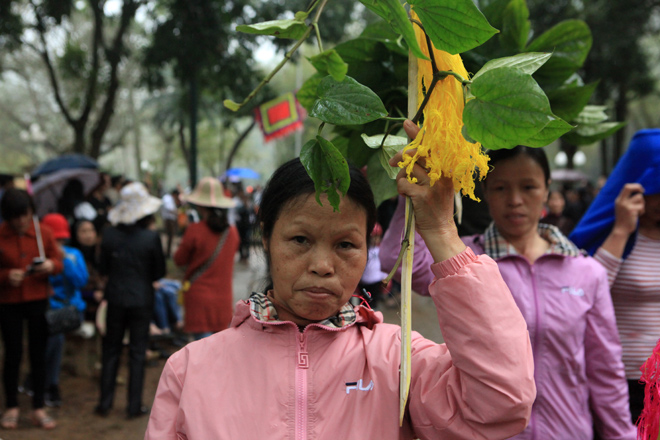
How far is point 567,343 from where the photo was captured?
184 centimetres

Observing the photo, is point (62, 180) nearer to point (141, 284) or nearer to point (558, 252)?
point (141, 284)

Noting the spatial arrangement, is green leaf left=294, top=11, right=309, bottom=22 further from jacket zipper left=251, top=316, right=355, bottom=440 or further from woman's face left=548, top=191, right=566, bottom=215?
woman's face left=548, top=191, right=566, bottom=215

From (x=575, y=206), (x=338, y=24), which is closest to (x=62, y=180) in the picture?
(x=338, y=24)

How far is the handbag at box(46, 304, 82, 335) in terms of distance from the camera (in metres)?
4.44

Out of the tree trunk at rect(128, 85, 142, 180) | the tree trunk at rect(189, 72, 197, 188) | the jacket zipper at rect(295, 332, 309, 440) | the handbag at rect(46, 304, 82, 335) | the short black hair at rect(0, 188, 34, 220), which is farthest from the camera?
the tree trunk at rect(128, 85, 142, 180)

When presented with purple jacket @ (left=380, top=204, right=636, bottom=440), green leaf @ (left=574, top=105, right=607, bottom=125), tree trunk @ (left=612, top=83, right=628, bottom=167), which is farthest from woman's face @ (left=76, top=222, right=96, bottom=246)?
tree trunk @ (left=612, top=83, right=628, bottom=167)

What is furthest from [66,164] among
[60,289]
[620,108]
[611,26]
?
[620,108]

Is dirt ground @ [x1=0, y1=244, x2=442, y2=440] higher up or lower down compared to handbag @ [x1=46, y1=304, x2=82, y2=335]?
lower down

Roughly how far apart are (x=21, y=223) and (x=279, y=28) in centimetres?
404

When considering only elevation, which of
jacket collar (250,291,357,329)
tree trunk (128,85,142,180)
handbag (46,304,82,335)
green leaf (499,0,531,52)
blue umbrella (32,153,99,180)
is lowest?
handbag (46,304,82,335)

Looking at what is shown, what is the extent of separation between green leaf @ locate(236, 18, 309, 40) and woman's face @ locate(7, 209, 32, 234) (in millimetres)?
3978

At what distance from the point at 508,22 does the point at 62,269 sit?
410cm

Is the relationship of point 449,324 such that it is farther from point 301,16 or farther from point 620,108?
point 620,108

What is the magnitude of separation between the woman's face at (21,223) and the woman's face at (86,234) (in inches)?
64.4
